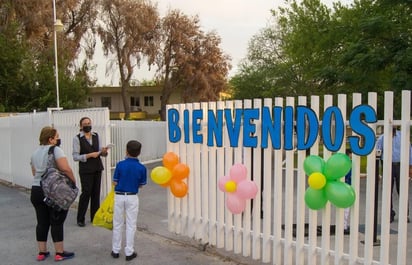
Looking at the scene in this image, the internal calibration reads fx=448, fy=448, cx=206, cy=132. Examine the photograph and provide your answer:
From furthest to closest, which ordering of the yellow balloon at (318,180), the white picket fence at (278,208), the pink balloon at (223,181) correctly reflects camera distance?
the pink balloon at (223,181)
the yellow balloon at (318,180)
the white picket fence at (278,208)

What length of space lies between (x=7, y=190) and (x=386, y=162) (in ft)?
34.0

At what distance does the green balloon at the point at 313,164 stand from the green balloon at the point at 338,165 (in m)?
0.10

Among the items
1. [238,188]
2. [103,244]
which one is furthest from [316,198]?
[103,244]

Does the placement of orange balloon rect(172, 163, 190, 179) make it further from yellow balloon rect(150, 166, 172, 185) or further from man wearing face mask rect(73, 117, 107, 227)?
man wearing face mask rect(73, 117, 107, 227)

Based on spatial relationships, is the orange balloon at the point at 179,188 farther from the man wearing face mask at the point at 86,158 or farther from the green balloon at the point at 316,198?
the green balloon at the point at 316,198

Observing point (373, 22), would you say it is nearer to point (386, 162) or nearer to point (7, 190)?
point (386, 162)

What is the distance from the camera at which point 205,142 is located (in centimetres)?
588

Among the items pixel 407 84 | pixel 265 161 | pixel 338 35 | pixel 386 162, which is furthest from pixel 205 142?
pixel 338 35

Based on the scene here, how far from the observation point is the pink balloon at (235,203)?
5343 mm

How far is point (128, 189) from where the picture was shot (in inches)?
218

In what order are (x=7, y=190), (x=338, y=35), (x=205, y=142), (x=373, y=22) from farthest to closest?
1. (x=338, y=35)
2. (x=373, y=22)
3. (x=7, y=190)
4. (x=205, y=142)

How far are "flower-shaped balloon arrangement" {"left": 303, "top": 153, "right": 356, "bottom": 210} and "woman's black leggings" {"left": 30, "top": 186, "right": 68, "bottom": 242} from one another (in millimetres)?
3049

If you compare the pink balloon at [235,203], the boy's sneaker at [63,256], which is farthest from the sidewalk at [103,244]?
the pink balloon at [235,203]

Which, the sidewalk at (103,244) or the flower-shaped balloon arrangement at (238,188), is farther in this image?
the sidewalk at (103,244)
